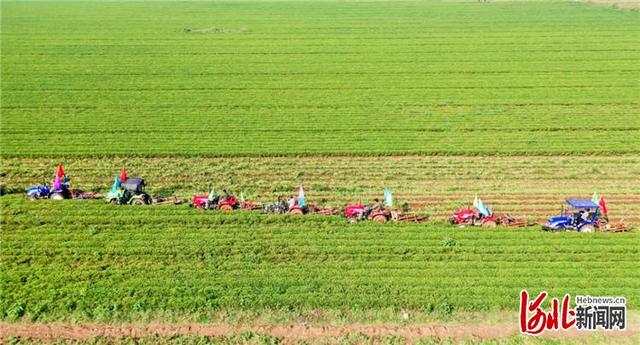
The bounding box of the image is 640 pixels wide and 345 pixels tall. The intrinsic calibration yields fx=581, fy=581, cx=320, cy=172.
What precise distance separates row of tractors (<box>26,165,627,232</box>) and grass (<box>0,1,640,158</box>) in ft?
18.5

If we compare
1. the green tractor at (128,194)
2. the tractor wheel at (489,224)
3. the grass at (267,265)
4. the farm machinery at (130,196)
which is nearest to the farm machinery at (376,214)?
Answer: the grass at (267,265)

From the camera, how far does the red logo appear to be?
1844 cm

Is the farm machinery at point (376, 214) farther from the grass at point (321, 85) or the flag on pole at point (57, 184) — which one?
the flag on pole at point (57, 184)

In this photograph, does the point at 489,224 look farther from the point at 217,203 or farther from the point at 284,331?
the point at 217,203

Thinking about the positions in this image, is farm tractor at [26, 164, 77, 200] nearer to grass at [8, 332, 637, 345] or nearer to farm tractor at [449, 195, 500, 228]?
grass at [8, 332, 637, 345]

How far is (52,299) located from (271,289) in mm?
7272

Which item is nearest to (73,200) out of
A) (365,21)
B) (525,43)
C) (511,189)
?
(511,189)

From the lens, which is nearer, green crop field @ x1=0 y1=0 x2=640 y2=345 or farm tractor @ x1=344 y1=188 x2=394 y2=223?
green crop field @ x1=0 y1=0 x2=640 y2=345

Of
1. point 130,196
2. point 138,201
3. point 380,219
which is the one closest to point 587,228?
point 380,219

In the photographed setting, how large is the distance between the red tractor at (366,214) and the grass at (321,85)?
7.70 m

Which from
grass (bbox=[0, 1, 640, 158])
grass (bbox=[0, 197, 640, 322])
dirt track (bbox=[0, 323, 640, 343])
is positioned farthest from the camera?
grass (bbox=[0, 1, 640, 158])

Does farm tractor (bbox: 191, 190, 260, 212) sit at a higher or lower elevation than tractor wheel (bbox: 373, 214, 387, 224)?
higher

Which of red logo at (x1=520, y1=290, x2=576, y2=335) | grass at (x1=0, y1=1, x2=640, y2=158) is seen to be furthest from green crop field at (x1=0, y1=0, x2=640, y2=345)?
red logo at (x1=520, y1=290, x2=576, y2=335)

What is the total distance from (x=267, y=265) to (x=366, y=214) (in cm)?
547
